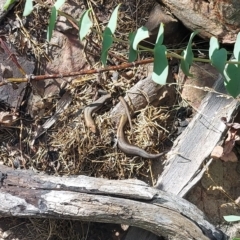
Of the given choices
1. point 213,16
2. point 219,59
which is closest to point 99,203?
point 219,59

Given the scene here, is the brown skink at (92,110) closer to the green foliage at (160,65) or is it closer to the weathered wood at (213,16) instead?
the weathered wood at (213,16)

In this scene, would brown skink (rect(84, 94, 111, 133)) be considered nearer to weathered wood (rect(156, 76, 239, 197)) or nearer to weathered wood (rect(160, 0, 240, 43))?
weathered wood (rect(156, 76, 239, 197))

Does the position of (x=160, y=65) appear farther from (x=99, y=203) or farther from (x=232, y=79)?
(x=99, y=203)

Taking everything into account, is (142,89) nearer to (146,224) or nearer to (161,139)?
(161,139)

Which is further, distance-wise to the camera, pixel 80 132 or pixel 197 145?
pixel 80 132

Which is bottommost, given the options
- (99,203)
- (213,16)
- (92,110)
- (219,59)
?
(99,203)

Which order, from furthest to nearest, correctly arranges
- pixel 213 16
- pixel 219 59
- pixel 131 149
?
pixel 131 149
pixel 213 16
pixel 219 59

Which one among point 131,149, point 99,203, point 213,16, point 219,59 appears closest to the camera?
point 219,59
